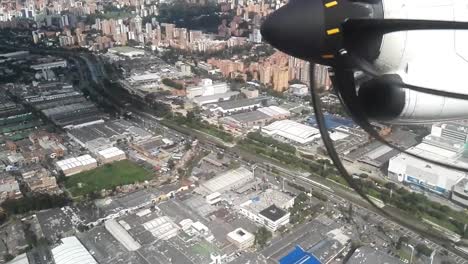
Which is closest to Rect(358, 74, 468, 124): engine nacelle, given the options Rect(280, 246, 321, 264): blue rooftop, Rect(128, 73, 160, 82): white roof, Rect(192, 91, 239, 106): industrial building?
Rect(280, 246, 321, 264): blue rooftop

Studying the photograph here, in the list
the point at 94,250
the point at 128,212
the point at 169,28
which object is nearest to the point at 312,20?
the point at 94,250

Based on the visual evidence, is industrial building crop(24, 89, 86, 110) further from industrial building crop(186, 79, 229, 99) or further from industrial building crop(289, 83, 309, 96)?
industrial building crop(289, 83, 309, 96)

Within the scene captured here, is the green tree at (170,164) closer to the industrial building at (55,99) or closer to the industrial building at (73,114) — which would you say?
the industrial building at (73,114)

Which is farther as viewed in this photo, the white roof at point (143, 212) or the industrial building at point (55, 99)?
the industrial building at point (55, 99)

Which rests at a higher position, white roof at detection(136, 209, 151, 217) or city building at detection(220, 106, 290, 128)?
city building at detection(220, 106, 290, 128)

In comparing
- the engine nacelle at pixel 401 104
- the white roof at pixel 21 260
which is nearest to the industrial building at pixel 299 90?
the white roof at pixel 21 260

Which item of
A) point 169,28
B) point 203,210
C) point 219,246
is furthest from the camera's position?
point 169,28

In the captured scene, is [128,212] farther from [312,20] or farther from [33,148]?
[312,20]
